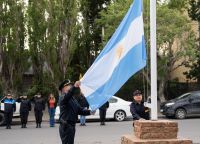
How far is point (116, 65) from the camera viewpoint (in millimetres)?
7926

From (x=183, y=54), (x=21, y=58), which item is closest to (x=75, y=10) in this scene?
(x=21, y=58)

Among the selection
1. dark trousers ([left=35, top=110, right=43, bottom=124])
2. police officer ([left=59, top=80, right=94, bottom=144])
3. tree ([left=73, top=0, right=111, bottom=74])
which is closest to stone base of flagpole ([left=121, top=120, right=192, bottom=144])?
police officer ([left=59, top=80, right=94, bottom=144])

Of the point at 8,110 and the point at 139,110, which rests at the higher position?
the point at 8,110

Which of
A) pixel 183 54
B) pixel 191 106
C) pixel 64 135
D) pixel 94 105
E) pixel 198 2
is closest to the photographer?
pixel 94 105

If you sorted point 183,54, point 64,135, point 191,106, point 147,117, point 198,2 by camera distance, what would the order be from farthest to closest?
1. point 198,2
2. point 183,54
3. point 191,106
4. point 147,117
5. point 64,135

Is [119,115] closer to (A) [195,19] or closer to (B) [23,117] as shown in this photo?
(B) [23,117]

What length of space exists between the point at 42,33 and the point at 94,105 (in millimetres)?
25043

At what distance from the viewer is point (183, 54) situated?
3216 centimetres

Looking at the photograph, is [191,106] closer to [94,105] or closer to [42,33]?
[42,33]

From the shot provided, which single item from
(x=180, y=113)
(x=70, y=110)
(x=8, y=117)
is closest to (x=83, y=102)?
(x=70, y=110)

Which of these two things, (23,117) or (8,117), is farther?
(23,117)

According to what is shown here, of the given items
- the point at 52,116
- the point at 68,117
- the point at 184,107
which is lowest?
the point at 68,117

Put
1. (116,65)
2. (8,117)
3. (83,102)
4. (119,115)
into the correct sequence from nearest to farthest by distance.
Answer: (116,65) < (83,102) < (8,117) < (119,115)

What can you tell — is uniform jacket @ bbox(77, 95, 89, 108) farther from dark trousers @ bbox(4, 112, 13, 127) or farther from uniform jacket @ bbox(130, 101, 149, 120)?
dark trousers @ bbox(4, 112, 13, 127)
